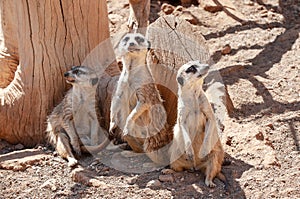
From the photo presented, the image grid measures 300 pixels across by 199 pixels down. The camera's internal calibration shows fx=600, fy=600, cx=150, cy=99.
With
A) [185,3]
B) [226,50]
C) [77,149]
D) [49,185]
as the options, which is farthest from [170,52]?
[185,3]

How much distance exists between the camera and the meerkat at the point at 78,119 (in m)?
5.00

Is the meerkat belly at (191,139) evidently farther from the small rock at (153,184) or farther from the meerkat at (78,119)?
the meerkat at (78,119)

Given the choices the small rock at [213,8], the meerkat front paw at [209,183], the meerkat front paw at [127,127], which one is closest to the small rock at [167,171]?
the meerkat front paw at [209,183]

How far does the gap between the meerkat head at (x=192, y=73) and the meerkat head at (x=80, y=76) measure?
942 mm

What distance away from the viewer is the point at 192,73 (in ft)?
14.3

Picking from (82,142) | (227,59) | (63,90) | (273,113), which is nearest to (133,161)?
(82,142)

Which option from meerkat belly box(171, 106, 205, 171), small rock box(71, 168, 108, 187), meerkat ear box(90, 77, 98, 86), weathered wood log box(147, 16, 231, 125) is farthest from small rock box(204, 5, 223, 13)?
small rock box(71, 168, 108, 187)

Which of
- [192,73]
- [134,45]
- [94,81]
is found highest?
[134,45]

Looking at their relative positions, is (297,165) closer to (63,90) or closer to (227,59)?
(63,90)

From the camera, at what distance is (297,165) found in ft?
15.4

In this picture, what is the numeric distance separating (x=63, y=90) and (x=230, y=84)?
6.40 feet

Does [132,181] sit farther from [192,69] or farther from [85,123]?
[192,69]

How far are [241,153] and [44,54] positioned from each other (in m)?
1.88

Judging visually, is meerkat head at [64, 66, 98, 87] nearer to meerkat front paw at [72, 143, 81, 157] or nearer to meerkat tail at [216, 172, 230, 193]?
meerkat front paw at [72, 143, 81, 157]
